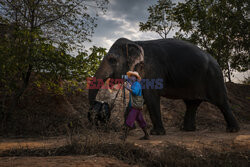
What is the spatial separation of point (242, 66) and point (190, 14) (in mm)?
4573

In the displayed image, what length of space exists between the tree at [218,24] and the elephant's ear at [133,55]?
25.1ft

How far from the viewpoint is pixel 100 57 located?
686cm

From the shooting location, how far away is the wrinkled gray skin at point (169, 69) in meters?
5.80

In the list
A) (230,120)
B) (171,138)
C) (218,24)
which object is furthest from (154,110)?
(218,24)

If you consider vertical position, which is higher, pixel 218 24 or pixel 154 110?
pixel 218 24

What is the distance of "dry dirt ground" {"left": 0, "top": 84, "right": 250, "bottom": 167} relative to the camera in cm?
328

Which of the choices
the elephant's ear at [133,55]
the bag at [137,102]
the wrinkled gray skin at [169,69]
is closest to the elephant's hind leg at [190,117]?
the wrinkled gray skin at [169,69]

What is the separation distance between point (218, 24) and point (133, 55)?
8.40 metres

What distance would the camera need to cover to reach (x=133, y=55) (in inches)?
231

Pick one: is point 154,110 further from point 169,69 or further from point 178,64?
point 178,64

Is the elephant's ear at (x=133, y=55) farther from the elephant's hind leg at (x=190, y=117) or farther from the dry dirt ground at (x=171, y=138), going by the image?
the elephant's hind leg at (x=190, y=117)

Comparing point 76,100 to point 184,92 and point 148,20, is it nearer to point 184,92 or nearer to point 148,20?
point 184,92

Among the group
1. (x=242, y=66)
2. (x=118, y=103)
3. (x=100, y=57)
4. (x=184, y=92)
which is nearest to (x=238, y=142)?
(x=184, y=92)

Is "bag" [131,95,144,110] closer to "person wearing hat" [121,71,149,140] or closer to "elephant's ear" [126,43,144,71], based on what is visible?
"person wearing hat" [121,71,149,140]
